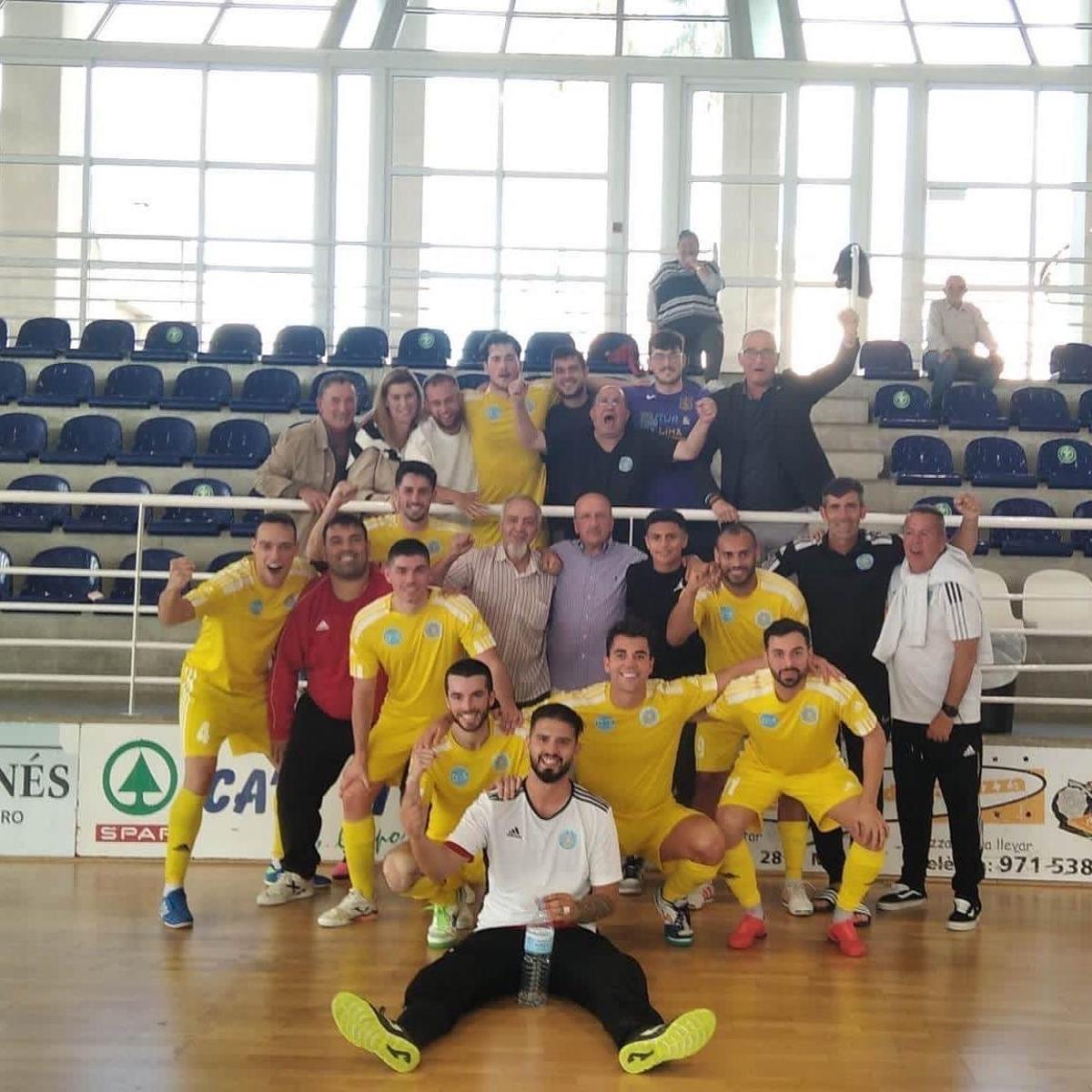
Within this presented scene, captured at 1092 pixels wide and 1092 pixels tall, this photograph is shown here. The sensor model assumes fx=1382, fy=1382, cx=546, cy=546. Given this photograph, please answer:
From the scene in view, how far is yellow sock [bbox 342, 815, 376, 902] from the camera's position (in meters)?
5.75

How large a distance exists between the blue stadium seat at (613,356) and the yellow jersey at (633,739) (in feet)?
17.6

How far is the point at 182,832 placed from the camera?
18.9 feet

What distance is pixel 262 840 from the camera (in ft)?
22.4

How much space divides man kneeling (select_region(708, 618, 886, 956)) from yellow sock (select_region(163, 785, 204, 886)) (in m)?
2.19

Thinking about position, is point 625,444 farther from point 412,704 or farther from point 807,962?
point 807,962

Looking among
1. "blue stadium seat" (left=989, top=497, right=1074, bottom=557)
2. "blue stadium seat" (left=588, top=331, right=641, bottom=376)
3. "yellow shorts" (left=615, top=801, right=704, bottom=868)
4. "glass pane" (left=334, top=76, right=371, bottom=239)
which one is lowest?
"yellow shorts" (left=615, top=801, right=704, bottom=868)

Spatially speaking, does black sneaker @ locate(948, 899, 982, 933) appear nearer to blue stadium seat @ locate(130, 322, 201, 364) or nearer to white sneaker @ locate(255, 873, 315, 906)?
white sneaker @ locate(255, 873, 315, 906)

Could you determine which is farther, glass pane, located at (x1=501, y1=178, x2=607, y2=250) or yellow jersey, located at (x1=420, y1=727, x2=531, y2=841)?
glass pane, located at (x1=501, y1=178, x2=607, y2=250)

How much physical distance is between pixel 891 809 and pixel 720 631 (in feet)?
4.92

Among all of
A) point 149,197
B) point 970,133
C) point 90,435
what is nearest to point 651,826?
point 90,435

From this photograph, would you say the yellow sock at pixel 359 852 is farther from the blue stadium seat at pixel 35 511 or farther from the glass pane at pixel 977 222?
the glass pane at pixel 977 222

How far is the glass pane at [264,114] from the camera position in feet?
50.5

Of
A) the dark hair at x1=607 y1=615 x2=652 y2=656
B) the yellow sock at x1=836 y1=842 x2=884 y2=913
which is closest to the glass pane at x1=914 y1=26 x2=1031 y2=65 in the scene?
the dark hair at x1=607 y1=615 x2=652 y2=656

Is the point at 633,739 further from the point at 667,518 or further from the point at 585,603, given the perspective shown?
the point at 667,518
